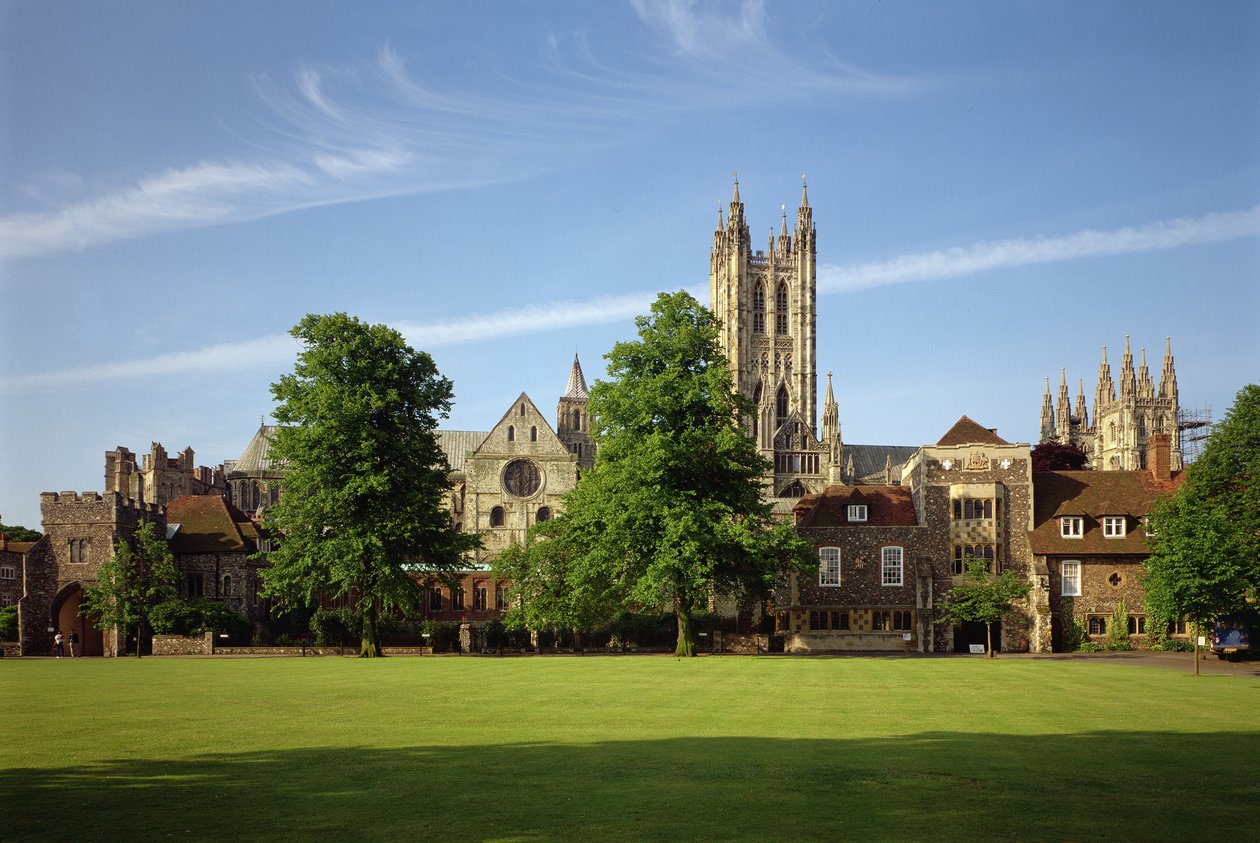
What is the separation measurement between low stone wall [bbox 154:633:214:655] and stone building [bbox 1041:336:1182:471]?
119089mm

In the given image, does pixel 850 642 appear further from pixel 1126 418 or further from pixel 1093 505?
pixel 1126 418

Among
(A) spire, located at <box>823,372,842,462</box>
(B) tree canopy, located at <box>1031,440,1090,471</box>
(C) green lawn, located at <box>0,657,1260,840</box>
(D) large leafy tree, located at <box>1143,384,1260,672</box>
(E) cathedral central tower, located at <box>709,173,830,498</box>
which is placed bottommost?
(C) green lawn, located at <box>0,657,1260,840</box>

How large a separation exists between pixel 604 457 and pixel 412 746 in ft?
120

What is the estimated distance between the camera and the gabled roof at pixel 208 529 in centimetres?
7094

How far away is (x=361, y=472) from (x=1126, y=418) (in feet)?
414

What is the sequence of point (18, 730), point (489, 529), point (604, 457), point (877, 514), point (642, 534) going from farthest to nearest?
point (489, 529) < point (877, 514) < point (604, 457) < point (642, 534) < point (18, 730)

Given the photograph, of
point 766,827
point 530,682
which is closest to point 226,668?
point 530,682

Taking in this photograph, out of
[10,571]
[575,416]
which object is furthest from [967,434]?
[575,416]

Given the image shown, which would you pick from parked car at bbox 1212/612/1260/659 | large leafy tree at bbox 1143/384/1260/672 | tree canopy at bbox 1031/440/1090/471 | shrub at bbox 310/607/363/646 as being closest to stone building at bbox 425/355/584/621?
shrub at bbox 310/607/363/646

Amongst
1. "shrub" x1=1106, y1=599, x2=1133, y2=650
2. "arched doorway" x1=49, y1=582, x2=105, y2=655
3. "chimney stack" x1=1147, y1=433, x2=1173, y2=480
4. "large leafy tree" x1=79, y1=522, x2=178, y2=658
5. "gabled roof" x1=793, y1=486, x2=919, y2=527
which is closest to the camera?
"large leafy tree" x1=79, y1=522, x2=178, y2=658

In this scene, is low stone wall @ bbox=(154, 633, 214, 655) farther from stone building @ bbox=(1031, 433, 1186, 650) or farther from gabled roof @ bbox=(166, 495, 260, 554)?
stone building @ bbox=(1031, 433, 1186, 650)

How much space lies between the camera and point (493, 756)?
1806cm

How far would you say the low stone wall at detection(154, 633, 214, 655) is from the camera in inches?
2205

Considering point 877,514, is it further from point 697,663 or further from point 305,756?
point 305,756
